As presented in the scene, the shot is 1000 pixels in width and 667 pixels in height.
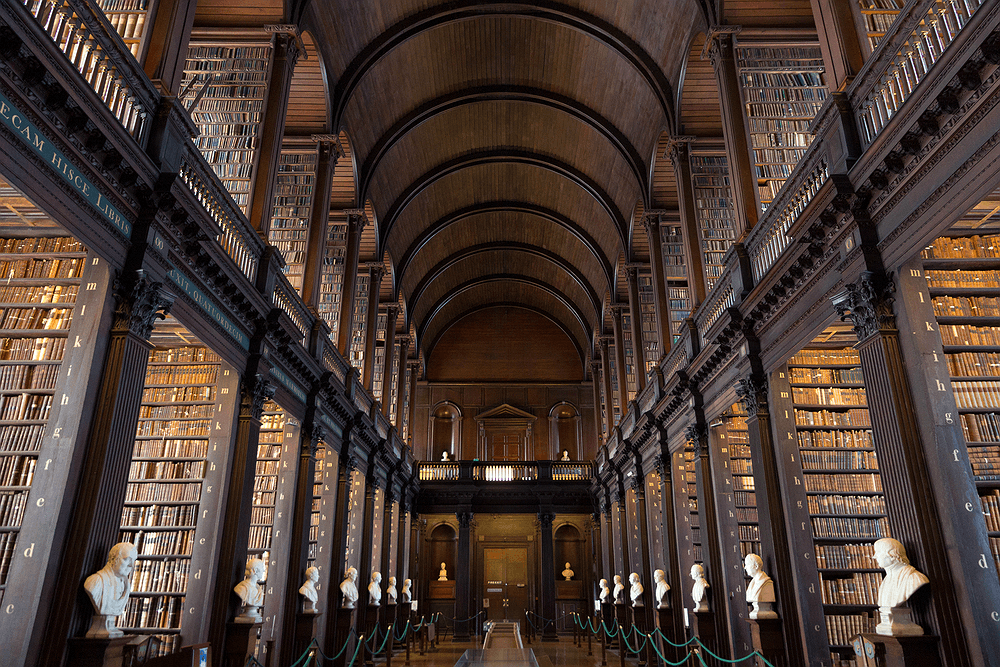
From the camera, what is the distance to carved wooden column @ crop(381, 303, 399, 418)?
15680 millimetres

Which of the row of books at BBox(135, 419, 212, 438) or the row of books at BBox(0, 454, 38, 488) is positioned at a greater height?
the row of books at BBox(135, 419, 212, 438)

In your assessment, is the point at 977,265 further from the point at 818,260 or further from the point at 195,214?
the point at 195,214

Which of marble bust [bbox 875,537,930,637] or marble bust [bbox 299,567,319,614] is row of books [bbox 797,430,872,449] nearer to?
marble bust [bbox 875,537,930,637]

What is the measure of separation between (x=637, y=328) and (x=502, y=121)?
5.80 m

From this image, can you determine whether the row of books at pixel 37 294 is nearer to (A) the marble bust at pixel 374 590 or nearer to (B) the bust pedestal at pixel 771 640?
(B) the bust pedestal at pixel 771 640

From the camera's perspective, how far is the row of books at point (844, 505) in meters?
6.70

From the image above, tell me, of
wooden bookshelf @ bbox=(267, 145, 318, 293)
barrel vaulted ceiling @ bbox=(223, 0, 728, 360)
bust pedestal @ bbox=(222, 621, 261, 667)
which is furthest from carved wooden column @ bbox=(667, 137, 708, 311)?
bust pedestal @ bbox=(222, 621, 261, 667)

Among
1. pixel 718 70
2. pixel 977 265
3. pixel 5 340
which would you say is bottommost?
pixel 5 340

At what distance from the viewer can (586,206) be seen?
16.9 metres

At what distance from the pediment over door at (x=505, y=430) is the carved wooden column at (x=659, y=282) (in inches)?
450

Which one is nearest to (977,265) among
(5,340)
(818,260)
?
(818,260)

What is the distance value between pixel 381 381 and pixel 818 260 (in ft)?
39.8

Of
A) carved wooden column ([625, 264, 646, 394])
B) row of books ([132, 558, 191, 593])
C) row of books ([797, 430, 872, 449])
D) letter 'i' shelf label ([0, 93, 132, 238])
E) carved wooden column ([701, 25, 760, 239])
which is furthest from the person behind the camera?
carved wooden column ([625, 264, 646, 394])

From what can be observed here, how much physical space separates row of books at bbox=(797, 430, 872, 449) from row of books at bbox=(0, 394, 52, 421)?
275 inches
